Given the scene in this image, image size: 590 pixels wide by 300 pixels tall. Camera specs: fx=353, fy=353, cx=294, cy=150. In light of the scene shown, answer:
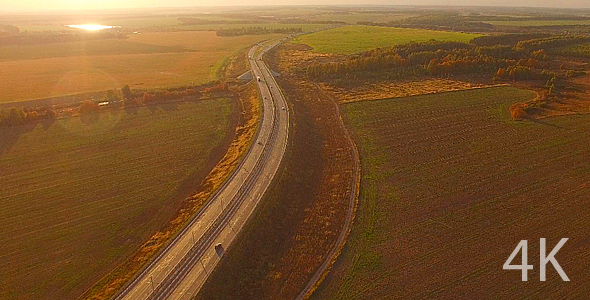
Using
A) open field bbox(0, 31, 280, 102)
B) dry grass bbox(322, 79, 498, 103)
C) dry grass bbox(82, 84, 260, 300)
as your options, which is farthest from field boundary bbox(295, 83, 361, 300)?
open field bbox(0, 31, 280, 102)

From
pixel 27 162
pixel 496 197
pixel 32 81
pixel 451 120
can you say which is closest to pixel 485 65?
pixel 451 120

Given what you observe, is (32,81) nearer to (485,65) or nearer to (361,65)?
(361,65)

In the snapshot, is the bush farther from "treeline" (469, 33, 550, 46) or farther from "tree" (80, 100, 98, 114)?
"treeline" (469, 33, 550, 46)

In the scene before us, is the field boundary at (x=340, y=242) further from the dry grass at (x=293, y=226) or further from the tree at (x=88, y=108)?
the tree at (x=88, y=108)

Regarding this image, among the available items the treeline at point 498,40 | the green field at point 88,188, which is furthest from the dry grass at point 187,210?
the treeline at point 498,40

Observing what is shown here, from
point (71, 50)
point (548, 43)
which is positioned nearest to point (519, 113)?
point (548, 43)
